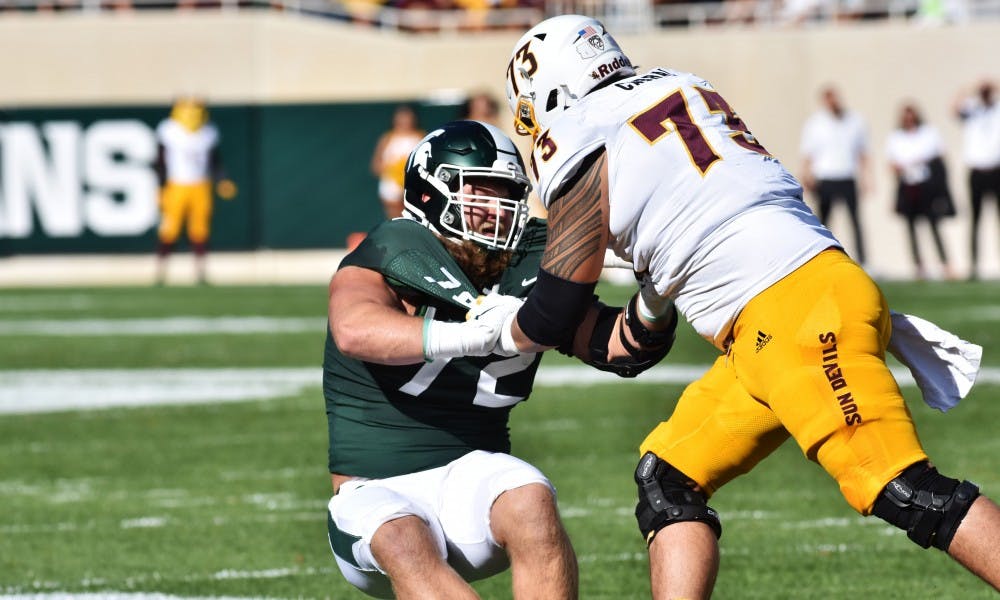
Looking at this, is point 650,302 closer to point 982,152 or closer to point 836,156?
point 836,156

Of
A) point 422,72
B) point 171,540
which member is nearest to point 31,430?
point 171,540

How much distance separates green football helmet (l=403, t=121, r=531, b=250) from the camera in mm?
4020

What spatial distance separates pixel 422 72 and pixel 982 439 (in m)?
14.1

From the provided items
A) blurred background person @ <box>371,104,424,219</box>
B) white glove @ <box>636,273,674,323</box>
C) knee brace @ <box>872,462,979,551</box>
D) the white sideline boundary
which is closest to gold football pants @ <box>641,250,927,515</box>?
knee brace @ <box>872,462,979,551</box>

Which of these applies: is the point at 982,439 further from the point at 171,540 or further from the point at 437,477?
the point at 437,477

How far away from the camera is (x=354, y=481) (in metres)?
3.96

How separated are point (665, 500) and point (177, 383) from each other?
21.5 ft

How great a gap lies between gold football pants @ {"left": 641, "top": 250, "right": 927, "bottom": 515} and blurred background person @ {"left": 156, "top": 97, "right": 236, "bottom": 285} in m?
15.1

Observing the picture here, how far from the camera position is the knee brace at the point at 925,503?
3.53 m

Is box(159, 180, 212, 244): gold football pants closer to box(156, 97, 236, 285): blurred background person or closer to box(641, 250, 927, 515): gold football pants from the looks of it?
box(156, 97, 236, 285): blurred background person

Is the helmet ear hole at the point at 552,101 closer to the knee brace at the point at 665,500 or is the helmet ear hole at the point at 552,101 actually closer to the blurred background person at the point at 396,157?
the knee brace at the point at 665,500

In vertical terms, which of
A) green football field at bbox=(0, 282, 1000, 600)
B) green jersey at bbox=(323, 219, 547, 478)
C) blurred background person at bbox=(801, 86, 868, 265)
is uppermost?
green jersey at bbox=(323, 219, 547, 478)

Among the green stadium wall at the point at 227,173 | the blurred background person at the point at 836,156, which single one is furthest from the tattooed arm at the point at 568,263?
the green stadium wall at the point at 227,173

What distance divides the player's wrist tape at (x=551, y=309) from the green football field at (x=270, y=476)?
4.66 ft
